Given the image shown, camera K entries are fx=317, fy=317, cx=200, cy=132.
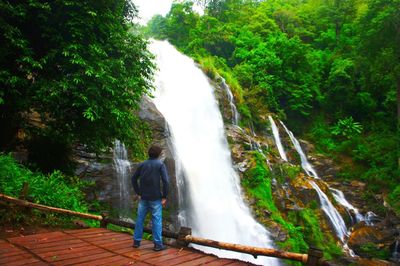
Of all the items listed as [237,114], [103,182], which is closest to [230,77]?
[237,114]

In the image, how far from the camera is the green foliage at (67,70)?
750 centimetres

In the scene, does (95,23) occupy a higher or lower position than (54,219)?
higher

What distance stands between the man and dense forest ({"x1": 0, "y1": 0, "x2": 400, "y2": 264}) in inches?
110

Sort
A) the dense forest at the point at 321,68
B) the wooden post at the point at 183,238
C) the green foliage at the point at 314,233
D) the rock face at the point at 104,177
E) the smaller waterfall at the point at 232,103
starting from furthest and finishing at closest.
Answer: the dense forest at the point at 321,68, the smaller waterfall at the point at 232,103, the green foliage at the point at 314,233, the rock face at the point at 104,177, the wooden post at the point at 183,238

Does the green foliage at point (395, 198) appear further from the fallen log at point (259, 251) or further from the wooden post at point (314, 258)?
the wooden post at point (314, 258)

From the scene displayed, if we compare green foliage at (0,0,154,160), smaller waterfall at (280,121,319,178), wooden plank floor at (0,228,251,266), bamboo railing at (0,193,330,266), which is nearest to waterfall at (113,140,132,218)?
green foliage at (0,0,154,160)

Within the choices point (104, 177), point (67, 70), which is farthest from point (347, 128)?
point (67, 70)

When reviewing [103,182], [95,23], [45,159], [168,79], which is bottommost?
[103,182]

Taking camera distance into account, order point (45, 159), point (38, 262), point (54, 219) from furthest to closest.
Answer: point (45, 159) < point (54, 219) < point (38, 262)

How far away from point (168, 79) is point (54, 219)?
14.4 m

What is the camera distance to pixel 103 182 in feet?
35.7

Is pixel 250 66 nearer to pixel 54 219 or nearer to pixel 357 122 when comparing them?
pixel 357 122

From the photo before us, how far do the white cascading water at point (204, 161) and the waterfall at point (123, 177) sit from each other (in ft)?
8.12

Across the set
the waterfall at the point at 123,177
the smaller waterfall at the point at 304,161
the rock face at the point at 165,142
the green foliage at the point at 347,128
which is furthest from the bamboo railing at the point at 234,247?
the green foliage at the point at 347,128
